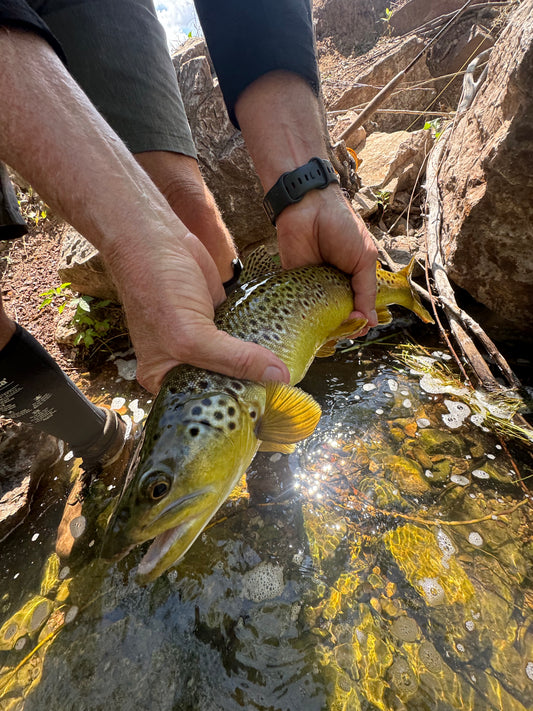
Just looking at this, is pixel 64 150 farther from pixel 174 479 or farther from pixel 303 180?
pixel 303 180

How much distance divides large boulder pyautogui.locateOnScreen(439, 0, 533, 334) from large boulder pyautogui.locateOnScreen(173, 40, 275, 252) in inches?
Result: 86.3

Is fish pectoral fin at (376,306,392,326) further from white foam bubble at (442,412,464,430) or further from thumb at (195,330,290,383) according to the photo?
thumb at (195,330,290,383)

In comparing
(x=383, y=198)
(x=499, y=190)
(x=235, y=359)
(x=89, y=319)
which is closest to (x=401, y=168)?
(x=383, y=198)

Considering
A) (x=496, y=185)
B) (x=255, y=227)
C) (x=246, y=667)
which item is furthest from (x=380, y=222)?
(x=246, y=667)

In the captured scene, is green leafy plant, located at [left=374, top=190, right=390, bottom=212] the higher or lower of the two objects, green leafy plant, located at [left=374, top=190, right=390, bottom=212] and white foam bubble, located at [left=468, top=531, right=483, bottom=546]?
the higher

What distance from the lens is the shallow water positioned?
1796mm

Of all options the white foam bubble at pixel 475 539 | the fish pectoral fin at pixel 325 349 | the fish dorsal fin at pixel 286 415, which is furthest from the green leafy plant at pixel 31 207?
the white foam bubble at pixel 475 539

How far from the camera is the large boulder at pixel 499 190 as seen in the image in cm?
265

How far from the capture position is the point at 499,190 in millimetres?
2922

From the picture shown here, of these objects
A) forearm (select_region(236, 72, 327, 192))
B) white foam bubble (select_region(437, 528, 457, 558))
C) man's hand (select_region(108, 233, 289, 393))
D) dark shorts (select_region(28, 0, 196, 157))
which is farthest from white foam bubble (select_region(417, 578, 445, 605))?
dark shorts (select_region(28, 0, 196, 157))

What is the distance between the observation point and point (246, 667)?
1882mm

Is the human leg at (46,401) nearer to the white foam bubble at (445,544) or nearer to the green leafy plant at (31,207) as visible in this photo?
the white foam bubble at (445,544)

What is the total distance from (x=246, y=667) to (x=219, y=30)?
12.7 ft

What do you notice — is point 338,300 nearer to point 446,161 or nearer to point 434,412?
point 434,412
